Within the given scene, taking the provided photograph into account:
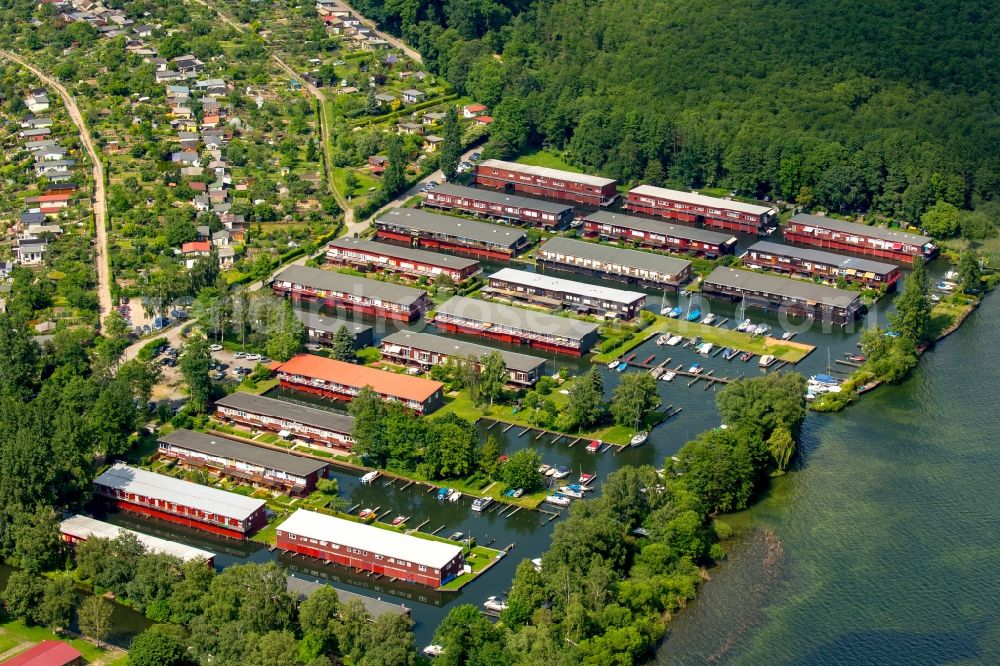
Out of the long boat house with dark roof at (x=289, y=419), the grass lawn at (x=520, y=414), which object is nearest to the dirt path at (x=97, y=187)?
the long boat house with dark roof at (x=289, y=419)

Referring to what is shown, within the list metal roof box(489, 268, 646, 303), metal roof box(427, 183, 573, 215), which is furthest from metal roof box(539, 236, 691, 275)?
metal roof box(427, 183, 573, 215)

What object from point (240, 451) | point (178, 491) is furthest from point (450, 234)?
point (178, 491)

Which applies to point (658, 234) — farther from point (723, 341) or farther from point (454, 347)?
point (454, 347)

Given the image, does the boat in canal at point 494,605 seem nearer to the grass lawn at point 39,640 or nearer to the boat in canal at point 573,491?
the boat in canal at point 573,491

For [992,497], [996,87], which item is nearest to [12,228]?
[992,497]

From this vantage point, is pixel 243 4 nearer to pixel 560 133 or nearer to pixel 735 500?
pixel 560 133

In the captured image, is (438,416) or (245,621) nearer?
(245,621)
